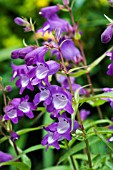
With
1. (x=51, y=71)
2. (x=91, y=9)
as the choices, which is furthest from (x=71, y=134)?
(x=91, y=9)

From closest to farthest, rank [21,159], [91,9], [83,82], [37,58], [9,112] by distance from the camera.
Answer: [37,58], [9,112], [21,159], [83,82], [91,9]

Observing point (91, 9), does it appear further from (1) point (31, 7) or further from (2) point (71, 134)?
(2) point (71, 134)

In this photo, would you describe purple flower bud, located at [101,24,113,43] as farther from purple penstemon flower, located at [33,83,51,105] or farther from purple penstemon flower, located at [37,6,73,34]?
purple penstemon flower, located at [37,6,73,34]

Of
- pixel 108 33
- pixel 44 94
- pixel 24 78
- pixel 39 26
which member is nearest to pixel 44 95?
pixel 44 94

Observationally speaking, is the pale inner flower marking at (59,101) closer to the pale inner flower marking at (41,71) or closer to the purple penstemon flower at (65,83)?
the pale inner flower marking at (41,71)

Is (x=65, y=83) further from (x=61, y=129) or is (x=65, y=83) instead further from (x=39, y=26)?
(x=39, y=26)
